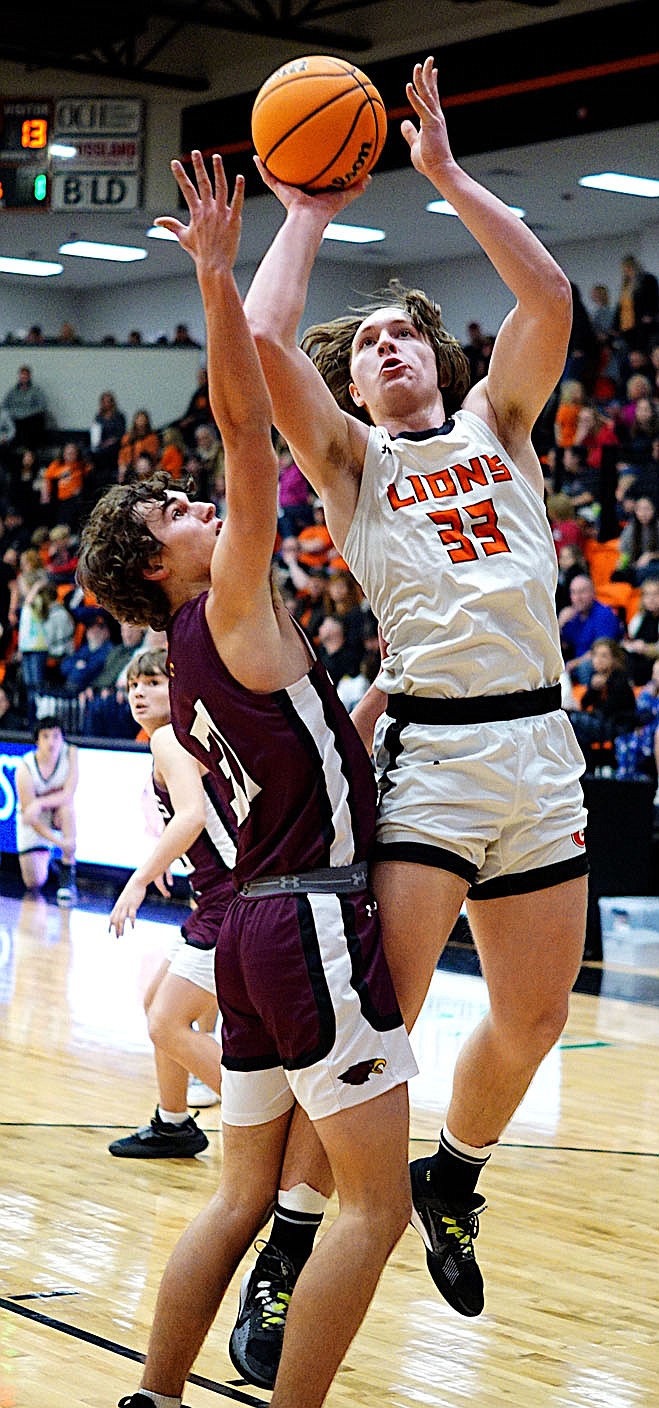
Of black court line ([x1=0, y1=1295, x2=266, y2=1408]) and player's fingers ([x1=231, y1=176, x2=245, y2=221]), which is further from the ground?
player's fingers ([x1=231, y1=176, x2=245, y2=221])

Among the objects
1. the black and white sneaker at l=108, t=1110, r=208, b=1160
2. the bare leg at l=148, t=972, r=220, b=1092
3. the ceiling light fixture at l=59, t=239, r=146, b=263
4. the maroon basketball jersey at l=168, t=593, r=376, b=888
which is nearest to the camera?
the maroon basketball jersey at l=168, t=593, r=376, b=888

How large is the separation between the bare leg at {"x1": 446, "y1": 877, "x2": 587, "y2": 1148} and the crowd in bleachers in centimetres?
660

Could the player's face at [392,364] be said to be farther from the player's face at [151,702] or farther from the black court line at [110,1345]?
the player's face at [151,702]

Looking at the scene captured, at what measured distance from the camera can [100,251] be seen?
22.9 m

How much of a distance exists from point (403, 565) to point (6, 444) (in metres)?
19.8

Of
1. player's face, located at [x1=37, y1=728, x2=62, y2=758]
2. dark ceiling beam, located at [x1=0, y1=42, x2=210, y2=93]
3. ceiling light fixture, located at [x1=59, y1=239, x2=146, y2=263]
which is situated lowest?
player's face, located at [x1=37, y1=728, x2=62, y2=758]

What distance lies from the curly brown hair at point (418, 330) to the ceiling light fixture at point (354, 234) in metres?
16.3

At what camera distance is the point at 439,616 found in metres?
3.26

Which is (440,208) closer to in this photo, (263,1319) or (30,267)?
(30,267)

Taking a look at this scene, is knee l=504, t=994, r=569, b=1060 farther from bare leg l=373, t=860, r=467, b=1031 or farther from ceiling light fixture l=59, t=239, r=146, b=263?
ceiling light fixture l=59, t=239, r=146, b=263

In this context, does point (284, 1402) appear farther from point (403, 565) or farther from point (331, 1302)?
point (403, 565)

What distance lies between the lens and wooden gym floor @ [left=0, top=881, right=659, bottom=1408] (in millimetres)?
3680

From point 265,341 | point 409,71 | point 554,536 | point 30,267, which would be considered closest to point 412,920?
point 265,341

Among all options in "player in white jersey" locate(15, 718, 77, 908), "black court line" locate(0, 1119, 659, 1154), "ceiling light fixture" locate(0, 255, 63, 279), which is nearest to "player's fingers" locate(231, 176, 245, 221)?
"black court line" locate(0, 1119, 659, 1154)
